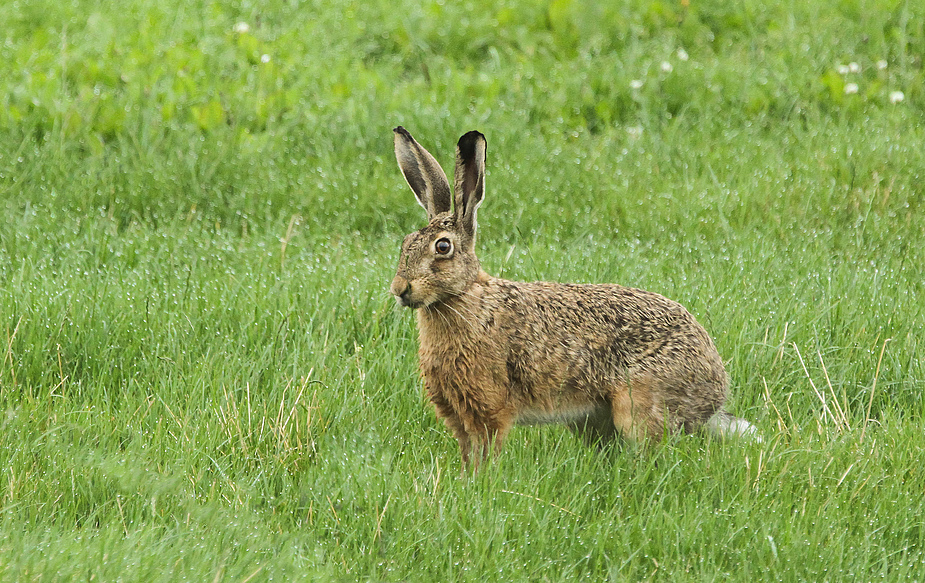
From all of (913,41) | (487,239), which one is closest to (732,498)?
(487,239)

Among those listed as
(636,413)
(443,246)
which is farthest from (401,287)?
(636,413)

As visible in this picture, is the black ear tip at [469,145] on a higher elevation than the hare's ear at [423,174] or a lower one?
higher

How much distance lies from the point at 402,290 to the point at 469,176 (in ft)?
1.75

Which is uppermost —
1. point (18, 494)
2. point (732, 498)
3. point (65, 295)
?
point (65, 295)

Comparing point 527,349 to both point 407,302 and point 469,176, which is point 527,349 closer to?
point 407,302

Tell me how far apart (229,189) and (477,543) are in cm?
417

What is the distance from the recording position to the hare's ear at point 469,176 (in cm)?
408

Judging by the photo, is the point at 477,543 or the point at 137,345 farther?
the point at 137,345

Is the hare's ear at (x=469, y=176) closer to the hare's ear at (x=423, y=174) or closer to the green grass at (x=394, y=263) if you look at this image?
the hare's ear at (x=423, y=174)

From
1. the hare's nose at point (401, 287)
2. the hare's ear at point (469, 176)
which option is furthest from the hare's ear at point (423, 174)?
the hare's nose at point (401, 287)

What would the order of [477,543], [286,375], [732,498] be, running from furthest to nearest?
[286,375]
[732,498]
[477,543]

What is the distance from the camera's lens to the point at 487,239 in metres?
6.61

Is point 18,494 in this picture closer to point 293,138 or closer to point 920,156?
point 293,138

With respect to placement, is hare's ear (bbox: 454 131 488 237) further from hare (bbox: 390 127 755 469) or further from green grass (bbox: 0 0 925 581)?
green grass (bbox: 0 0 925 581)
